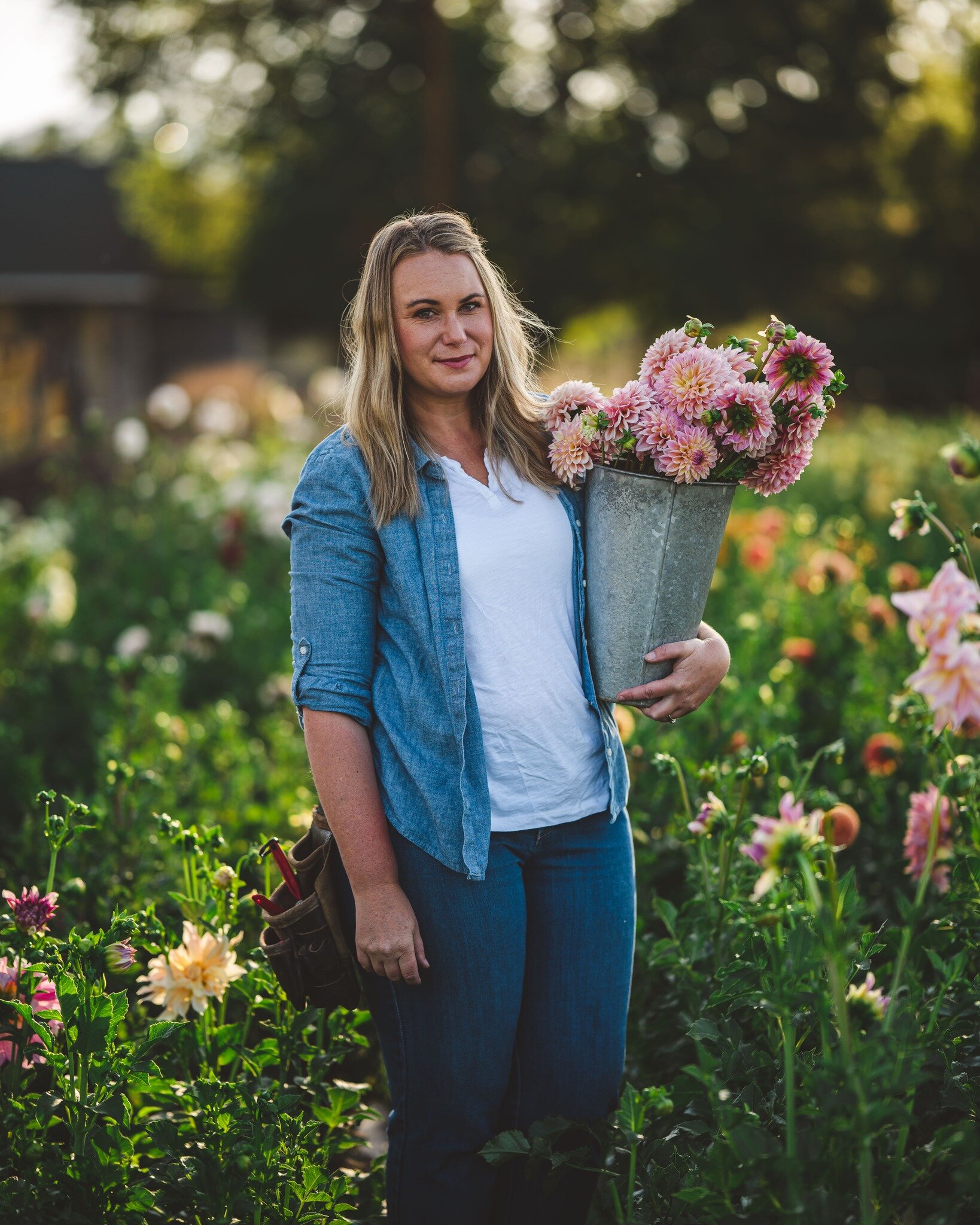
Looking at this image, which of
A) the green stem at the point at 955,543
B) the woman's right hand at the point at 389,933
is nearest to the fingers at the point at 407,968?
the woman's right hand at the point at 389,933

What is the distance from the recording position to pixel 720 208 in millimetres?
22062

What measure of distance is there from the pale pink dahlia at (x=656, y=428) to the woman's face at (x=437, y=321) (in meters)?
0.32

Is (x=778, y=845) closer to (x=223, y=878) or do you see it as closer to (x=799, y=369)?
(x=799, y=369)

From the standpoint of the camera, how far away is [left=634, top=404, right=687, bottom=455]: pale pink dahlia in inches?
73.0

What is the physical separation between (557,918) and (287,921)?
456mm

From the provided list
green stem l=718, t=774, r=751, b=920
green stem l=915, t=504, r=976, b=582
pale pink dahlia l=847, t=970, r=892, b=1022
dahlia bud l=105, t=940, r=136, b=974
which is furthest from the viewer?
green stem l=718, t=774, r=751, b=920

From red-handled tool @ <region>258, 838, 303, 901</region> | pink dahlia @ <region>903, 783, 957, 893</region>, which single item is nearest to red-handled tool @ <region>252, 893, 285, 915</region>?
red-handled tool @ <region>258, 838, 303, 901</region>

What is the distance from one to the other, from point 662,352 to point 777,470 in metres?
0.27

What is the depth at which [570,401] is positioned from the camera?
2039mm

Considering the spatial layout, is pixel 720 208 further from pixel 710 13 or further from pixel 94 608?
pixel 94 608

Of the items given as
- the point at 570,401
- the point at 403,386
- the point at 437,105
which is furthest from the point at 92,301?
the point at 570,401

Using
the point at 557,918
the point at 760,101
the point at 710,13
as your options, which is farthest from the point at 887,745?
the point at 760,101

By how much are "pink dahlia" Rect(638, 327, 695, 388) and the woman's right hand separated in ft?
3.04

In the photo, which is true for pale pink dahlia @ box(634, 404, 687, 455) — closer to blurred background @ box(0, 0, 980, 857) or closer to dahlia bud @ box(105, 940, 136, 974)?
dahlia bud @ box(105, 940, 136, 974)
